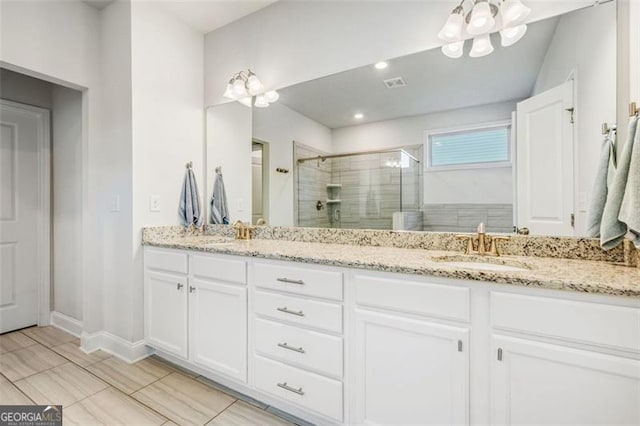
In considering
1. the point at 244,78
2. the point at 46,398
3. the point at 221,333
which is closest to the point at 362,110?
the point at 244,78

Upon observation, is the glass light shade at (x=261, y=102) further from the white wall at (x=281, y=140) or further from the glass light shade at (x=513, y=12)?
the glass light shade at (x=513, y=12)

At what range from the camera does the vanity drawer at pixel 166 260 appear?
6.37ft

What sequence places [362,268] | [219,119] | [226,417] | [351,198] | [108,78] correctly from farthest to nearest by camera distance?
[219,119]
[108,78]
[351,198]
[226,417]
[362,268]

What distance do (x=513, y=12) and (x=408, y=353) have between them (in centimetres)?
170

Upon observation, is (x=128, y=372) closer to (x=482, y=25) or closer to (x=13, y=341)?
(x=13, y=341)

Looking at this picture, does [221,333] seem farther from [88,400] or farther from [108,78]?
[108,78]

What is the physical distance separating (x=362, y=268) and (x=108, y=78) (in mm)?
2413

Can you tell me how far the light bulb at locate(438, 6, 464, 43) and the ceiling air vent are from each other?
1.01ft

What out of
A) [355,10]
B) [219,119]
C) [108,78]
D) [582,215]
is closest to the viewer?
[582,215]

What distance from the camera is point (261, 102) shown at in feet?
7.78

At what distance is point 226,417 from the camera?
1.57 m

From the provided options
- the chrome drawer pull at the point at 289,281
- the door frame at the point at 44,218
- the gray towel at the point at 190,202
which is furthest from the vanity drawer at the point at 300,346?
the door frame at the point at 44,218

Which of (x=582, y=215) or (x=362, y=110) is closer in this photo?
(x=582, y=215)
